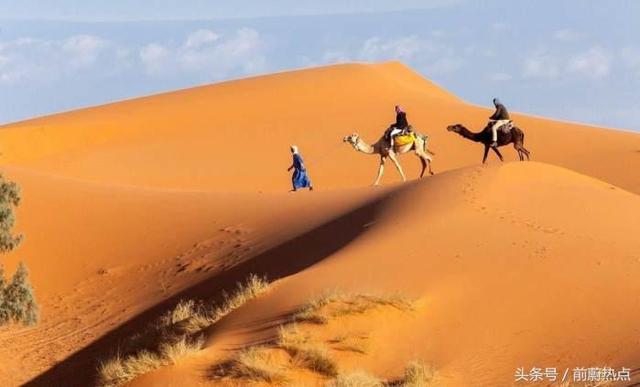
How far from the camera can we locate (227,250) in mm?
17906

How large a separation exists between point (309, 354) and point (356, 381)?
0.84 meters

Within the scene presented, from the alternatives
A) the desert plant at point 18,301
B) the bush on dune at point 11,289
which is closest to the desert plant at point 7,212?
the bush on dune at point 11,289

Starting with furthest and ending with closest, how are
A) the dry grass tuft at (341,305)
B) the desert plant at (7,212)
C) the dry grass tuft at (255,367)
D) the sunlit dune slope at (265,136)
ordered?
the sunlit dune slope at (265,136) < the desert plant at (7,212) < the dry grass tuft at (341,305) < the dry grass tuft at (255,367)

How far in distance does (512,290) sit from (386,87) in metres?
42.6

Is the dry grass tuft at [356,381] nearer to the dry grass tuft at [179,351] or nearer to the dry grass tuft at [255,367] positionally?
the dry grass tuft at [255,367]

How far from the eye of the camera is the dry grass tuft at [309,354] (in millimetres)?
10391

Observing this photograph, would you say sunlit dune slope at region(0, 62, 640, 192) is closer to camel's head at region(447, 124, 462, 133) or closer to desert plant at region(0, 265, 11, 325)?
camel's head at region(447, 124, 462, 133)

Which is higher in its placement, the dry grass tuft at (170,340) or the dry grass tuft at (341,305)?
the dry grass tuft at (341,305)

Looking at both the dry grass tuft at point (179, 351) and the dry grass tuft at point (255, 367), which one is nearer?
the dry grass tuft at point (255, 367)

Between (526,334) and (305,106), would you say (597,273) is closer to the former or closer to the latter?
(526,334)

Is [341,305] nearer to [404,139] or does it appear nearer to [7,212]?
[7,212]

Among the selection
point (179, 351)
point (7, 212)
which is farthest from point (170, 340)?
point (7, 212)

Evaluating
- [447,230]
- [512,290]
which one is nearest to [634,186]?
[447,230]

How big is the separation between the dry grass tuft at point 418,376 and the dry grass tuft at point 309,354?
73 cm
